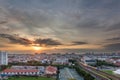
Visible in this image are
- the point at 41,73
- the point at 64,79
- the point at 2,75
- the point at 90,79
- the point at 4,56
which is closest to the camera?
the point at 90,79

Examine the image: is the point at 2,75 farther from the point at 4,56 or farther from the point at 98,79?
the point at 4,56

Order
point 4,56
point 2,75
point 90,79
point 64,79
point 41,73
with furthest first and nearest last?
point 4,56 → point 41,73 → point 2,75 → point 64,79 → point 90,79

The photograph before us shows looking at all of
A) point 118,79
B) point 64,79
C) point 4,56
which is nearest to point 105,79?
point 118,79

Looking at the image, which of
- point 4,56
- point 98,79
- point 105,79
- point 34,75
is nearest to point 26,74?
point 34,75

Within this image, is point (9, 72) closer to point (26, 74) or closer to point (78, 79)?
point (26, 74)

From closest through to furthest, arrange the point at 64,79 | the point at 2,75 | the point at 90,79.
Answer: the point at 90,79, the point at 64,79, the point at 2,75

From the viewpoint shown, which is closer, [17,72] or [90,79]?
[90,79]

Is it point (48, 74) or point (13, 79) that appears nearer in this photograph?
point (13, 79)

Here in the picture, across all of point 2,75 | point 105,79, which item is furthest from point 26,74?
point 105,79
